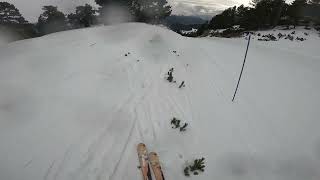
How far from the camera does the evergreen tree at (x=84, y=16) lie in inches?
1964

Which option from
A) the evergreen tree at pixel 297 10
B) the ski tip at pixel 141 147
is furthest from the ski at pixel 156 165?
the evergreen tree at pixel 297 10

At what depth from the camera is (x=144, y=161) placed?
5.82 meters

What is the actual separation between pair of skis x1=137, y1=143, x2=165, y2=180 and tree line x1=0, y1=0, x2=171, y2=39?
41.3 m

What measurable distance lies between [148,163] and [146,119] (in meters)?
2.33

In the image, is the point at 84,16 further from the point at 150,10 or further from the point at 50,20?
the point at 150,10

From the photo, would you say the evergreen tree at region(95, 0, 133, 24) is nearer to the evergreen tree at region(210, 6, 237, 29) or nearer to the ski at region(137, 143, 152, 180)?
the evergreen tree at region(210, 6, 237, 29)

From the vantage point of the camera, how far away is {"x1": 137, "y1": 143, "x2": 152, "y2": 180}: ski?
555 cm

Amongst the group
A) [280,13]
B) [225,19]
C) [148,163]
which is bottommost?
[148,163]

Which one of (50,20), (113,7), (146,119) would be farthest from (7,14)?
(146,119)

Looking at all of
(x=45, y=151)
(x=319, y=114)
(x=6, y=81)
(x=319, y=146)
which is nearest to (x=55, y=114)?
(x=45, y=151)

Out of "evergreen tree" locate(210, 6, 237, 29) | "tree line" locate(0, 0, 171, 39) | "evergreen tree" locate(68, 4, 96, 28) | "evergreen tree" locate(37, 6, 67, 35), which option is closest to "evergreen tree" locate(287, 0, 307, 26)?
"evergreen tree" locate(210, 6, 237, 29)

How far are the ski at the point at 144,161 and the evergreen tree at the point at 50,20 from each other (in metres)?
49.0

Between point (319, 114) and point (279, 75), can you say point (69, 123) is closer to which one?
point (319, 114)

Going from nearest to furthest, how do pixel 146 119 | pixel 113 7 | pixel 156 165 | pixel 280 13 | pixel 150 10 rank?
1. pixel 156 165
2. pixel 146 119
3. pixel 280 13
4. pixel 113 7
5. pixel 150 10
